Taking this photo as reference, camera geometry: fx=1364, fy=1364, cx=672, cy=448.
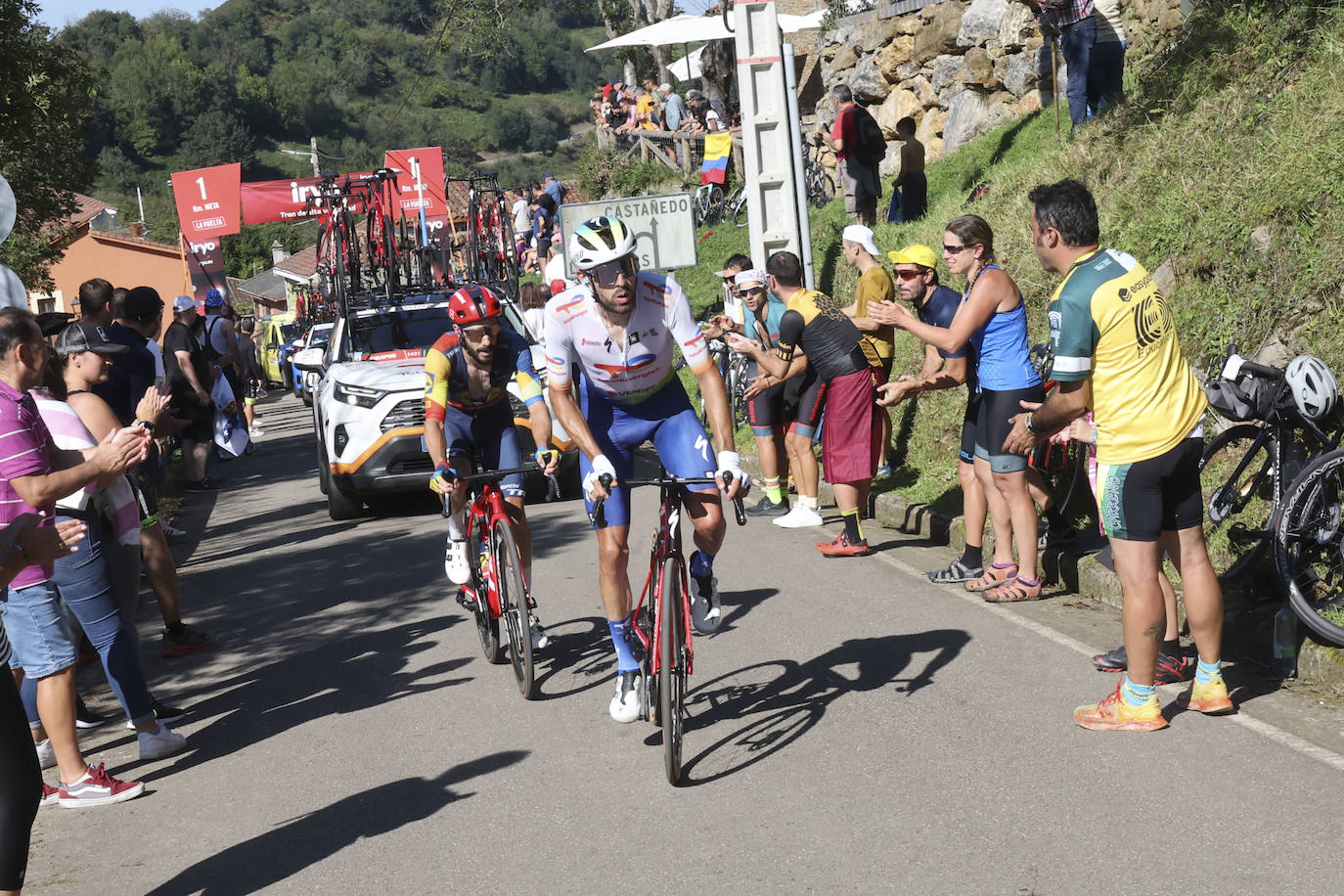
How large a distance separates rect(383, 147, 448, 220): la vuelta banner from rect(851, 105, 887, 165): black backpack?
17.4 m

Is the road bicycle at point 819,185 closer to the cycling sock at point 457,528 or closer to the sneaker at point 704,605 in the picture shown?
the cycling sock at point 457,528

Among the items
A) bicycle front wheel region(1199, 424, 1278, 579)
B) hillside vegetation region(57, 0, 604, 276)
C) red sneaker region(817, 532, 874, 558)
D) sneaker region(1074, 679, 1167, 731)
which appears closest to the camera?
sneaker region(1074, 679, 1167, 731)

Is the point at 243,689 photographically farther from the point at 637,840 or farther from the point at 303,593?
the point at 637,840

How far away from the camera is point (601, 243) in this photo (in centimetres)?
593

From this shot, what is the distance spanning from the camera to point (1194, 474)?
229 inches

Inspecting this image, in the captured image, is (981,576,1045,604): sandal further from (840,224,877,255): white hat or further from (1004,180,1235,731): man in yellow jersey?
(840,224,877,255): white hat

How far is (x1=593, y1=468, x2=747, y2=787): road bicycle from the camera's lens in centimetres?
552

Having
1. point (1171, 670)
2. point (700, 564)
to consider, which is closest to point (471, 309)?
point (700, 564)

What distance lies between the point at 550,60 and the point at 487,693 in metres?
177

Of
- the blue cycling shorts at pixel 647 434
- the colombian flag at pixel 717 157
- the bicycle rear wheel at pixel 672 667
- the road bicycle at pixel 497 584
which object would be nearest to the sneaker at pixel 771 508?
the road bicycle at pixel 497 584

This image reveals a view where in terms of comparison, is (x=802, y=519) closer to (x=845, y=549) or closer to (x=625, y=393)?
(x=845, y=549)

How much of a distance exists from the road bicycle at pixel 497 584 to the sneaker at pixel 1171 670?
120 inches

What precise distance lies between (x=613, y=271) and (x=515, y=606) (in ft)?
6.76

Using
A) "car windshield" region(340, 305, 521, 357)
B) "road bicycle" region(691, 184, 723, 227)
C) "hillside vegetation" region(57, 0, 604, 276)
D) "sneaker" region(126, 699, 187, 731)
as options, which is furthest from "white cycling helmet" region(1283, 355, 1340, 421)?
"hillside vegetation" region(57, 0, 604, 276)
